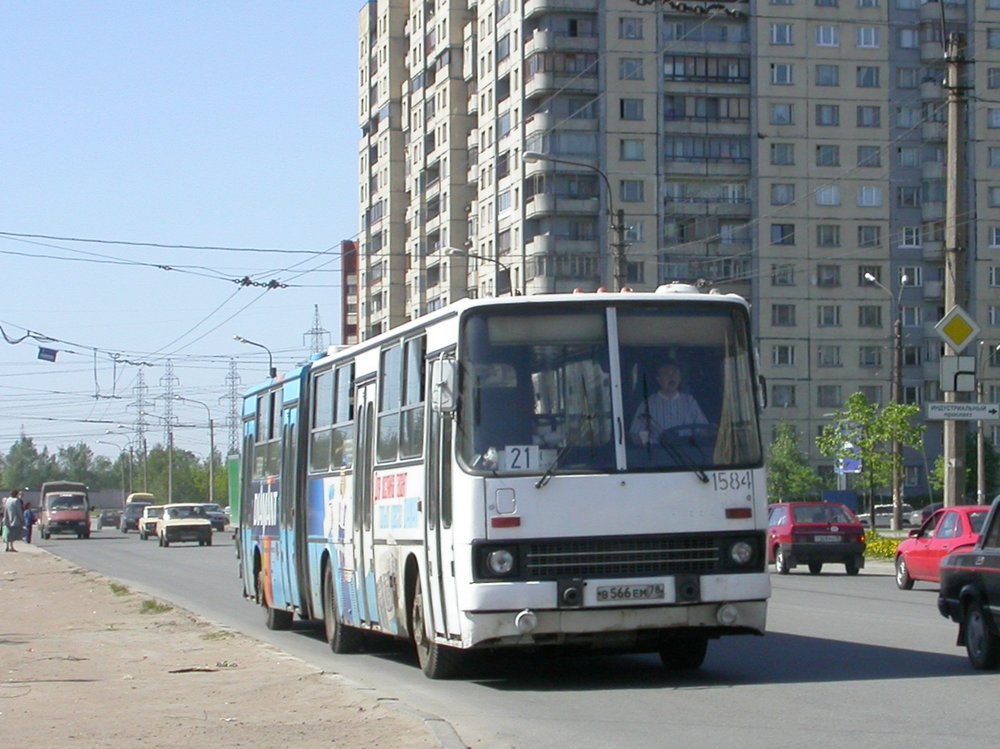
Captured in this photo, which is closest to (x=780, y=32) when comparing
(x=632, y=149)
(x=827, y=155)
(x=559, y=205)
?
(x=827, y=155)

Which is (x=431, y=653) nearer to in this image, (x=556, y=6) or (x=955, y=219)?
(x=955, y=219)

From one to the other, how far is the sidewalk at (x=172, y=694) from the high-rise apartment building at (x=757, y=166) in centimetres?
7264

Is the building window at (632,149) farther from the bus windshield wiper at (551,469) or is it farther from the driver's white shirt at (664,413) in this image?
the bus windshield wiper at (551,469)

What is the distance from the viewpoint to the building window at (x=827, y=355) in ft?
328

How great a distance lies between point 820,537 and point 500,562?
2437 cm

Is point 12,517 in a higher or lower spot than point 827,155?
lower

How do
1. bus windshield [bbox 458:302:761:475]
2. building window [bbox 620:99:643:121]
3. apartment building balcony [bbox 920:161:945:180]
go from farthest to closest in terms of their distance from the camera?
apartment building balcony [bbox 920:161:945:180]
building window [bbox 620:99:643:121]
bus windshield [bbox 458:302:761:475]

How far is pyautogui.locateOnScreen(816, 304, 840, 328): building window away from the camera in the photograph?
99.8 m

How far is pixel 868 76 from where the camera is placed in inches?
3819

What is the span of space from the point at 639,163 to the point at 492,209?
27.7 ft

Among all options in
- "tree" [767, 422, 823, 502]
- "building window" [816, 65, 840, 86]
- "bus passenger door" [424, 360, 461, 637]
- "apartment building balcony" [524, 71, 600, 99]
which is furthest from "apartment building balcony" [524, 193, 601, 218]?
"bus passenger door" [424, 360, 461, 637]

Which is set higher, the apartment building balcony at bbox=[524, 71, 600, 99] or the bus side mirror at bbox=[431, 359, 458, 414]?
the apartment building balcony at bbox=[524, 71, 600, 99]

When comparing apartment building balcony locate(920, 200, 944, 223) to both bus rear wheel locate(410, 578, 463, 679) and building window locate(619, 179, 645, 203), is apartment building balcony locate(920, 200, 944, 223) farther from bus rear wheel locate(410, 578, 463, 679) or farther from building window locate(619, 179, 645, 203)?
bus rear wheel locate(410, 578, 463, 679)

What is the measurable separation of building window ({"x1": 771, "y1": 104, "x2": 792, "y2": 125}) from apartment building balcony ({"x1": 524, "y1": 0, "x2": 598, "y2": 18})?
11.2m
